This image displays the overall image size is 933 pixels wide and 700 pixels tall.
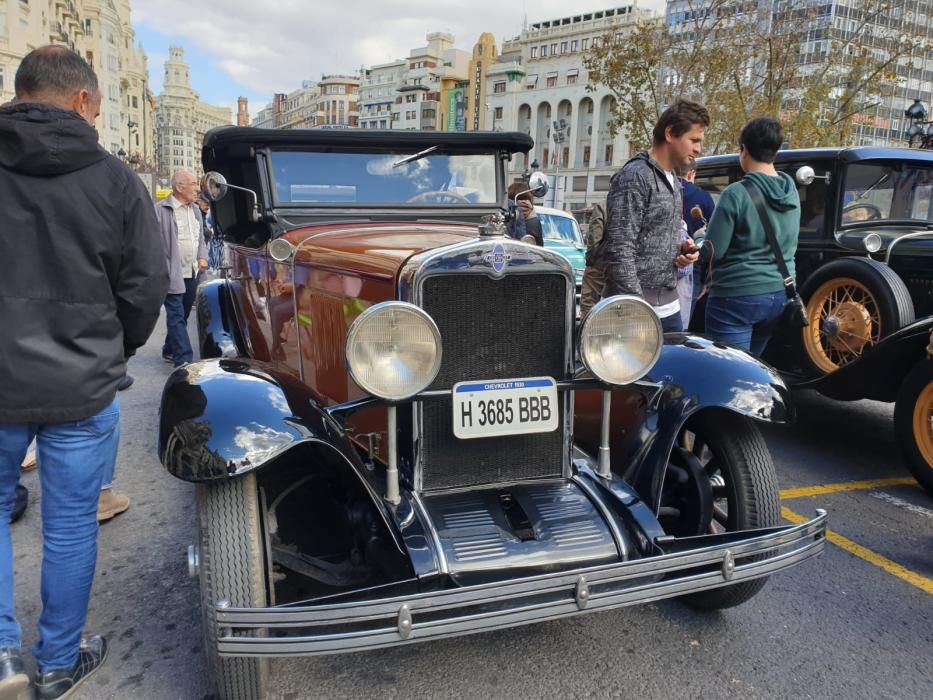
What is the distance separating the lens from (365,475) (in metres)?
2.13

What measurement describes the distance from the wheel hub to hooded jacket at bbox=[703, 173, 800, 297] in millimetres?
1106

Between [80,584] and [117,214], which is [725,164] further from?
[80,584]

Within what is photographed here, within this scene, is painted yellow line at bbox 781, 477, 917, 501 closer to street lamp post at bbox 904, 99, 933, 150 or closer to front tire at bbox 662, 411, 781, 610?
front tire at bbox 662, 411, 781, 610

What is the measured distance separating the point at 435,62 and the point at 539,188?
9534 cm

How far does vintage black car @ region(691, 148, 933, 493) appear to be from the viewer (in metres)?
3.85

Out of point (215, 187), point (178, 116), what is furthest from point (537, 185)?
A: point (178, 116)

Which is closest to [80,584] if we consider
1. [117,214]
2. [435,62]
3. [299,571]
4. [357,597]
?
[299,571]

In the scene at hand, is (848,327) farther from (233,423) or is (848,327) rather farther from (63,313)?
(63,313)

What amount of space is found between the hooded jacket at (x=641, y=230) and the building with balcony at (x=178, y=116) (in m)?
162

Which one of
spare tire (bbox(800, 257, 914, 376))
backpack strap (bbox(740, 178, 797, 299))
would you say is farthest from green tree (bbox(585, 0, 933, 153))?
backpack strap (bbox(740, 178, 797, 299))

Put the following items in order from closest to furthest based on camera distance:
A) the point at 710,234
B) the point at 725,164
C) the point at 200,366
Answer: the point at 200,366
the point at 710,234
the point at 725,164

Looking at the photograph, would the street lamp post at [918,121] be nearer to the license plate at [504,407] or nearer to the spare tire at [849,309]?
the spare tire at [849,309]

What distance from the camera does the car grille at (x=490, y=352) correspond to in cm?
220

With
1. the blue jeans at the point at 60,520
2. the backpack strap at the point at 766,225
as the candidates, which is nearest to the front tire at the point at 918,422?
the backpack strap at the point at 766,225
